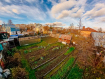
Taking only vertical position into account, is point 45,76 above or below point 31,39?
Answer: below

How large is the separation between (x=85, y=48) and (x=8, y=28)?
117 ft

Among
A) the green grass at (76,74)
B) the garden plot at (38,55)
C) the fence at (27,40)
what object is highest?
the fence at (27,40)

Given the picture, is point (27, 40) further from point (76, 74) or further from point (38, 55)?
point (76, 74)

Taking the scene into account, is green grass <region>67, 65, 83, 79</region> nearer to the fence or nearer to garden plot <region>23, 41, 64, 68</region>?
garden plot <region>23, 41, 64, 68</region>

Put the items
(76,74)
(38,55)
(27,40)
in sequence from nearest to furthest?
(76,74), (38,55), (27,40)

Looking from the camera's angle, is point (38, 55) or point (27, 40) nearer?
point (38, 55)

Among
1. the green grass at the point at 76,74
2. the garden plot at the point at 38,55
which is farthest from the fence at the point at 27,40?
the green grass at the point at 76,74

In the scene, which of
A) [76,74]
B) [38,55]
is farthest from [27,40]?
[76,74]

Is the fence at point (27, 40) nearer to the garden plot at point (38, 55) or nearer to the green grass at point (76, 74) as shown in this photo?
the garden plot at point (38, 55)

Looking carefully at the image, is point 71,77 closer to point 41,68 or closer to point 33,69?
point 41,68

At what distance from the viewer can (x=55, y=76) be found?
599 centimetres

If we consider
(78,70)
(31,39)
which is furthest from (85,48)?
(31,39)

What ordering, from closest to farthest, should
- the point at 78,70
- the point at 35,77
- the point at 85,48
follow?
the point at 35,77
the point at 78,70
the point at 85,48

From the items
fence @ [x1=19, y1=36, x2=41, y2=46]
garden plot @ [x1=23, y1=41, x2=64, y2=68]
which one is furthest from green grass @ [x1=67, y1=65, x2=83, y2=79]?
Result: fence @ [x1=19, y1=36, x2=41, y2=46]
